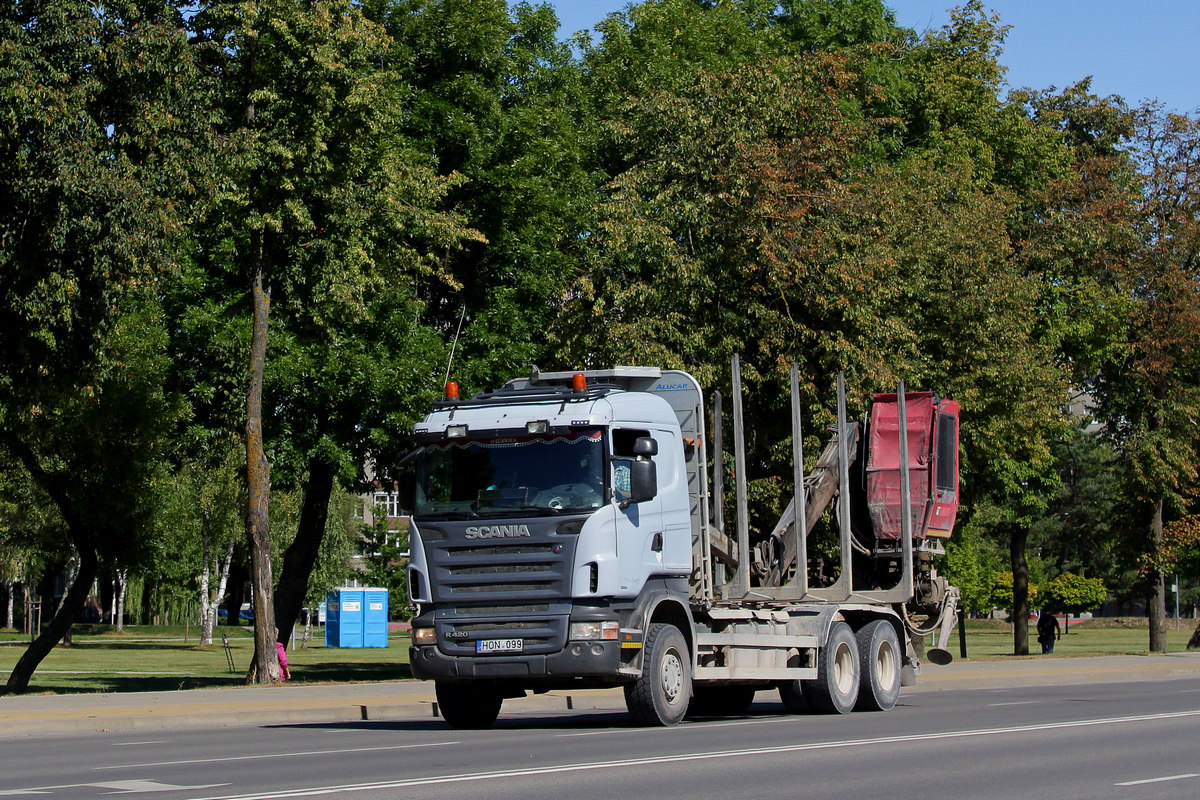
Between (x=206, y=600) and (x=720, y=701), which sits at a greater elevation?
(x=720, y=701)

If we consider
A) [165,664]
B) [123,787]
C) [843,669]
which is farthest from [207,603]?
[123,787]

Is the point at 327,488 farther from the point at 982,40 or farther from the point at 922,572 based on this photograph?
the point at 982,40

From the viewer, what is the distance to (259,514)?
25125mm

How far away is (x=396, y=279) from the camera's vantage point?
2800cm

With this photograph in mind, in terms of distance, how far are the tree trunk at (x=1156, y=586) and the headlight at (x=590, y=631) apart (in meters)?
35.0

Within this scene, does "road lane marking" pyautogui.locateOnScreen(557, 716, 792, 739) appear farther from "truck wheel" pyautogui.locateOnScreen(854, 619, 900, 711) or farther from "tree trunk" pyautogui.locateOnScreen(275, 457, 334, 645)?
"tree trunk" pyautogui.locateOnScreen(275, 457, 334, 645)

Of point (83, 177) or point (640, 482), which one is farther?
point (83, 177)

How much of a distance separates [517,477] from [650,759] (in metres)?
4.06

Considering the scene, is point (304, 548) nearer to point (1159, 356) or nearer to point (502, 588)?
point (502, 588)

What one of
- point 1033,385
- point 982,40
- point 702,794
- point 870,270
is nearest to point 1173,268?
point 982,40

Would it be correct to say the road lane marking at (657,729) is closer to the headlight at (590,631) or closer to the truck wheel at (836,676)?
the truck wheel at (836,676)

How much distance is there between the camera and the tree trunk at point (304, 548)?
31547 millimetres

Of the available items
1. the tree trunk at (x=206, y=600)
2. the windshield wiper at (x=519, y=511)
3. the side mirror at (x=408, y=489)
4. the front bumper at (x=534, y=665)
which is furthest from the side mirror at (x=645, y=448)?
the tree trunk at (x=206, y=600)

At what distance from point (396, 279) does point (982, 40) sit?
23765 millimetres
